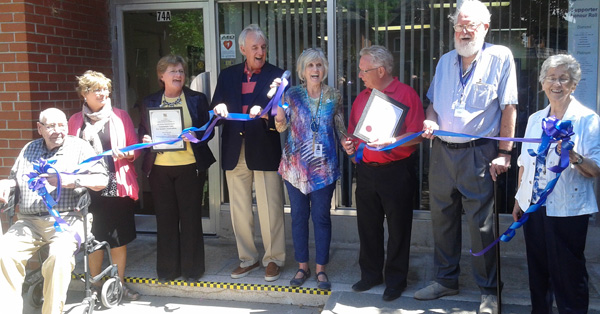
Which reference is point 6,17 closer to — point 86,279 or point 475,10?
point 86,279

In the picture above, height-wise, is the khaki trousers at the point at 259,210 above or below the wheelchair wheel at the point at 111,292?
above

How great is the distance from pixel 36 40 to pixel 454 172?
3952 millimetres

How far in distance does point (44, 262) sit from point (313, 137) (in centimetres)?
222

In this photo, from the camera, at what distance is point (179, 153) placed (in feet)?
15.9

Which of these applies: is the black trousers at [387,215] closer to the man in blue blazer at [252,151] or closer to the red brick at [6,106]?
the man in blue blazer at [252,151]

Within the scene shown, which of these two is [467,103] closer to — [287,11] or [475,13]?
[475,13]

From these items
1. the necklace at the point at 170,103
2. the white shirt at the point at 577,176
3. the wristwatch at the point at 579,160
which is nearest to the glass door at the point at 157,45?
the necklace at the point at 170,103

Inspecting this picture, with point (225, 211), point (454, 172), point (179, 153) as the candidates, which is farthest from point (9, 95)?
point (454, 172)

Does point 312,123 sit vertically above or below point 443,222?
above

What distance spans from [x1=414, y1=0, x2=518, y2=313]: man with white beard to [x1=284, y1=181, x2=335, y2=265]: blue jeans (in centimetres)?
90

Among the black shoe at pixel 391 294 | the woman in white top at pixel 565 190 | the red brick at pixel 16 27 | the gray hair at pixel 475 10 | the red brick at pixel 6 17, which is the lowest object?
the black shoe at pixel 391 294

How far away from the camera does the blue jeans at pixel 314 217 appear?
467 centimetres

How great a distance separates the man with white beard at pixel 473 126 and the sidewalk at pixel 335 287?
14.6 inches

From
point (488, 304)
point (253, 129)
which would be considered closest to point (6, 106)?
point (253, 129)
